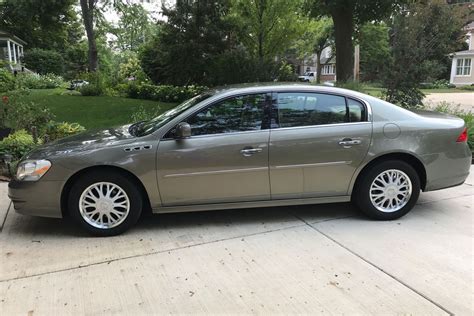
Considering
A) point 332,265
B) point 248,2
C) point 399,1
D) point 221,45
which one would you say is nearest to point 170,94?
point 221,45

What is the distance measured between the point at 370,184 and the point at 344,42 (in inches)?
417

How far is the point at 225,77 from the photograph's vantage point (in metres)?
13.2

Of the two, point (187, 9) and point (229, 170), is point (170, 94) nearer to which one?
point (187, 9)

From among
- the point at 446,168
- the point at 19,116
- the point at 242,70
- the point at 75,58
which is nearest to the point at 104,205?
the point at 446,168

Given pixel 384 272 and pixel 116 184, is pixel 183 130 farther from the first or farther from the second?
pixel 384 272

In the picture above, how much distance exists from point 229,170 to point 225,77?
915 cm

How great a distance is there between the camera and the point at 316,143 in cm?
450

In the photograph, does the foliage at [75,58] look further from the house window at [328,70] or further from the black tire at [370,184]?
the house window at [328,70]

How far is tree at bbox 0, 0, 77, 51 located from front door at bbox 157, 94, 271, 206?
3072 centimetres

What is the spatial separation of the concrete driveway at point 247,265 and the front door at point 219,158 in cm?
40

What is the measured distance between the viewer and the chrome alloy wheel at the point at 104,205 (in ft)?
14.1

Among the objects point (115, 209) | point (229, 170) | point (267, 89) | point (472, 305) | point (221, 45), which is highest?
point (221, 45)

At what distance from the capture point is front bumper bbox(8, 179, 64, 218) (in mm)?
4234

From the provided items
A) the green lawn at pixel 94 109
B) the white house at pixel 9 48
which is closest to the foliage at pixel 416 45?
the green lawn at pixel 94 109
